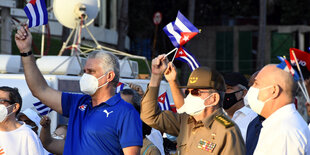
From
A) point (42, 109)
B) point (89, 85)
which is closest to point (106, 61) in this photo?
point (89, 85)

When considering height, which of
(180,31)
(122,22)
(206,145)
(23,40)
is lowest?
(206,145)

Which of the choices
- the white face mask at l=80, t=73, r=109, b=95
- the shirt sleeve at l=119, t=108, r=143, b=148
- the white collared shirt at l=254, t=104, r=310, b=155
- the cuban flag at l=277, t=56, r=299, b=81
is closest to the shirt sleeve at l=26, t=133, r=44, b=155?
the white face mask at l=80, t=73, r=109, b=95

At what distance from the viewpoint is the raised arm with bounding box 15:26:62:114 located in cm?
475

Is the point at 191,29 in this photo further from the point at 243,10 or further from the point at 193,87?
the point at 243,10

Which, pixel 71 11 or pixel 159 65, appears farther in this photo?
pixel 71 11

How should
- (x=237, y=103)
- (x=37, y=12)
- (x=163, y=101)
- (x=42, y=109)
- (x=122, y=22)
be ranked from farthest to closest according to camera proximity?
(x=122, y=22), (x=163, y=101), (x=42, y=109), (x=237, y=103), (x=37, y=12)

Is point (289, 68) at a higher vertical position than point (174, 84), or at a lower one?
higher

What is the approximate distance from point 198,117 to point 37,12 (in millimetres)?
2316

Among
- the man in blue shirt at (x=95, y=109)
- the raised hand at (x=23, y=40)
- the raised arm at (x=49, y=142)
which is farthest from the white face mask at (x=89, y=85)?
the raised arm at (x=49, y=142)

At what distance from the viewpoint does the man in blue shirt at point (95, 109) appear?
15.2ft

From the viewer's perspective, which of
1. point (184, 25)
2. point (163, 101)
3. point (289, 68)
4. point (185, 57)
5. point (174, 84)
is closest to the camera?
point (289, 68)

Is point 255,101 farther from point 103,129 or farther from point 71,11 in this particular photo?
point 71,11

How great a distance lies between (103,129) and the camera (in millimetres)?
4637

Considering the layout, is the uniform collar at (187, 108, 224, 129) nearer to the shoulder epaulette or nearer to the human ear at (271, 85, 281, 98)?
the shoulder epaulette
